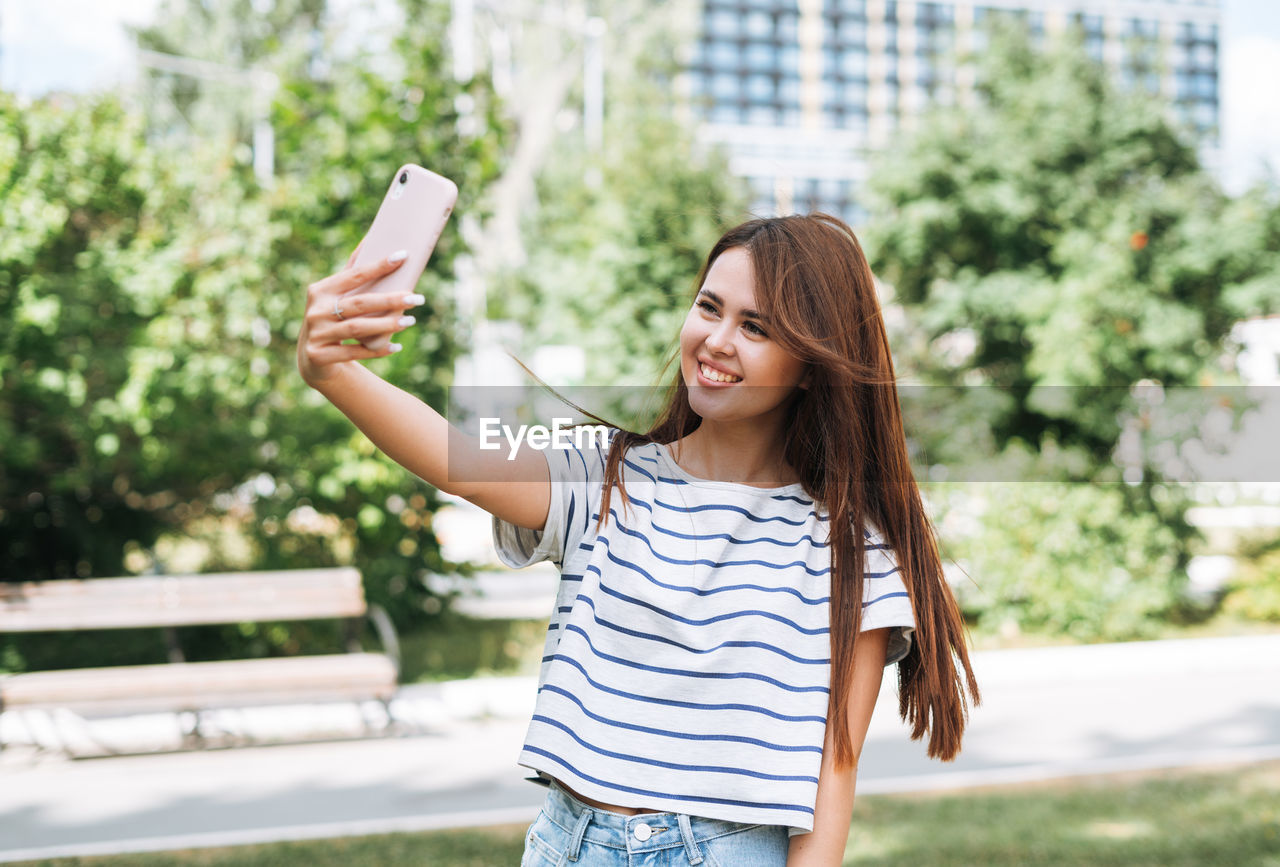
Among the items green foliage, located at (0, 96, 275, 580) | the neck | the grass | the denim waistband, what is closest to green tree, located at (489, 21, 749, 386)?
green foliage, located at (0, 96, 275, 580)

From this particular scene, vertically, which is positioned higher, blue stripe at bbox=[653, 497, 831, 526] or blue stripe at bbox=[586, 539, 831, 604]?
blue stripe at bbox=[653, 497, 831, 526]

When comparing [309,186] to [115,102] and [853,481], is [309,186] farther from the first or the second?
[853,481]

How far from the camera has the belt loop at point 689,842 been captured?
5.13 feet

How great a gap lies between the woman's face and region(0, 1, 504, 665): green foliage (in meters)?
5.64

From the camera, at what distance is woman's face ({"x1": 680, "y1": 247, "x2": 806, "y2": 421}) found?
172 cm

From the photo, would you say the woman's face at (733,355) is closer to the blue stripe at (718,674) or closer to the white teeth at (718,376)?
the white teeth at (718,376)

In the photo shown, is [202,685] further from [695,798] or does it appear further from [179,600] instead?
[695,798]

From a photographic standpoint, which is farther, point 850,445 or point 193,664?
point 193,664

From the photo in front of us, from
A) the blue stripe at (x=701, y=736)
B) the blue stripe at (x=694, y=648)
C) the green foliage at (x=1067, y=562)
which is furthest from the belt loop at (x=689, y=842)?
the green foliage at (x=1067, y=562)

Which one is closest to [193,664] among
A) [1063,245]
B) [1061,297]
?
[1061,297]

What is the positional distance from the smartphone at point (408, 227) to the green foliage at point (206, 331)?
572cm

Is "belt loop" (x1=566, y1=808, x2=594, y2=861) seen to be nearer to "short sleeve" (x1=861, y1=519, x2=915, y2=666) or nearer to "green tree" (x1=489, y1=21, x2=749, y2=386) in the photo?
"short sleeve" (x1=861, y1=519, x2=915, y2=666)

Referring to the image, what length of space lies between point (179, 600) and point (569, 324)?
5.14 meters

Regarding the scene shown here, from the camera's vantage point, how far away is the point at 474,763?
617 cm
